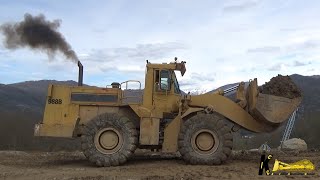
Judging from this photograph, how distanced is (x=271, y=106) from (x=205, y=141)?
7.16ft

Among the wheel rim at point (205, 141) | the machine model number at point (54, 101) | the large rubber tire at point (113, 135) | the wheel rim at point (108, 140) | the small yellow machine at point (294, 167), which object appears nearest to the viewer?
the small yellow machine at point (294, 167)

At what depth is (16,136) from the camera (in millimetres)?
23953

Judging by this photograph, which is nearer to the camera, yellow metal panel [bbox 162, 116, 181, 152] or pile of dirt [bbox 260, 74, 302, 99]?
yellow metal panel [bbox 162, 116, 181, 152]

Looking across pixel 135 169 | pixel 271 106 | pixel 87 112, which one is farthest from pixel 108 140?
pixel 271 106

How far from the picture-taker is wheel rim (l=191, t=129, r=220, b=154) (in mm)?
13352

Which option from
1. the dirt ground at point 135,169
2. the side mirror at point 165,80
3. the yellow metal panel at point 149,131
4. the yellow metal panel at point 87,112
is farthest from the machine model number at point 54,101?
the side mirror at point 165,80

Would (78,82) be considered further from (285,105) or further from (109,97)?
(285,105)

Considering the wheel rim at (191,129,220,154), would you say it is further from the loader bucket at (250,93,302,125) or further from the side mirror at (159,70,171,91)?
the side mirror at (159,70,171,91)

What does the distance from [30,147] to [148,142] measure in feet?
39.6

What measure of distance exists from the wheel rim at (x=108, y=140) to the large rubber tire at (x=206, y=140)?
1.80 meters

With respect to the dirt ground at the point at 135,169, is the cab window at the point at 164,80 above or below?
above

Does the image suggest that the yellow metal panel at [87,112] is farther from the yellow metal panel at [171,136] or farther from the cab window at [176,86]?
the cab window at [176,86]

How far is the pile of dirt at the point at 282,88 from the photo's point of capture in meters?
13.9

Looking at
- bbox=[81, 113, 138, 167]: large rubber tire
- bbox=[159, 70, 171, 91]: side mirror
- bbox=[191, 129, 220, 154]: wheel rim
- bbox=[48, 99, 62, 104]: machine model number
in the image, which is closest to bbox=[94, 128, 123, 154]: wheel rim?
bbox=[81, 113, 138, 167]: large rubber tire
